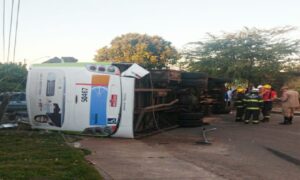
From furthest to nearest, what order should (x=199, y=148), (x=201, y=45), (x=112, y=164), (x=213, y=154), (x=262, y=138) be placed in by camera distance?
1. (x=201, y=45)
2. (x=262, y=138)
3. (x=199, y=148)
4. (x=213, y=154)
5. (x=112, y=164)

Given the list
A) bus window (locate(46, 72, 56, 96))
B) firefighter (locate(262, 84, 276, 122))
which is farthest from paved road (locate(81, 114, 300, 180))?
firefighter (locate(262, 84, 276, 122))

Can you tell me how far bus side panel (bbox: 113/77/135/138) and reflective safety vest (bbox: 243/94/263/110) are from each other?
6.34m

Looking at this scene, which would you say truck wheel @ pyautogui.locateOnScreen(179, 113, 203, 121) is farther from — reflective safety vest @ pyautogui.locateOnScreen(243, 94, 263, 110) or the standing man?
the standing man

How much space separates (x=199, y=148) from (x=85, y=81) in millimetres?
3386

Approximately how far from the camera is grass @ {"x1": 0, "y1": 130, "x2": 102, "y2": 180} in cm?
652

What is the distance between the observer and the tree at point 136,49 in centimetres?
5494

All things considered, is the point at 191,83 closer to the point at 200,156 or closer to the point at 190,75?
the point at 190,75

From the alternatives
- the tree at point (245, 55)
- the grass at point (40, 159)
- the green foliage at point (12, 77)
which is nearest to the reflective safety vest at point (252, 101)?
the grass at point (40, 159)

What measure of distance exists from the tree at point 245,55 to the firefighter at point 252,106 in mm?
12627

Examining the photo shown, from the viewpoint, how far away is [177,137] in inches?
497

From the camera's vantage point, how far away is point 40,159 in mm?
7766

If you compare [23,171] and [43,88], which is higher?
[43,88]

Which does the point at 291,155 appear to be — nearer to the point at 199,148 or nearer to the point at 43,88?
the point at 199,148

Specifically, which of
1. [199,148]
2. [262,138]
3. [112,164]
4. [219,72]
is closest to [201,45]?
[219,72]
